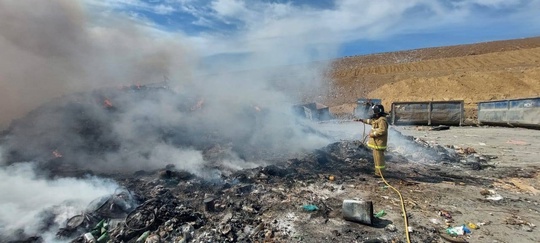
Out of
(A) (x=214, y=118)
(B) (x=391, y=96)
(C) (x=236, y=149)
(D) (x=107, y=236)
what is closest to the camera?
(D) (x=107, y=236)

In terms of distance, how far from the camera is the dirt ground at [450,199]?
4.71m

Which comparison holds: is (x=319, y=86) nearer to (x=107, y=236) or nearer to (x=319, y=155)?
(x=319, y=155)

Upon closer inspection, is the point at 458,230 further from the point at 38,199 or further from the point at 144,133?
the point at 144,133

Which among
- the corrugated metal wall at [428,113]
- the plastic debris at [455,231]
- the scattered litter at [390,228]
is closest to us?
the plastic debris at [455,231]

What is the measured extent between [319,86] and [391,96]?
9.99 metres

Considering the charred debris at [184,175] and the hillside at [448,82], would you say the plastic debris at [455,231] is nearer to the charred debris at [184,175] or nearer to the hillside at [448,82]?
the charred debris at [184,175]

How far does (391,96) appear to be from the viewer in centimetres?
2567

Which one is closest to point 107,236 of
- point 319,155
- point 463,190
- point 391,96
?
point 319,155

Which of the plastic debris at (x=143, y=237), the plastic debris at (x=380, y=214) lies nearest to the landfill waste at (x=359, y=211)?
the plastic debris at (x=380, y=214)

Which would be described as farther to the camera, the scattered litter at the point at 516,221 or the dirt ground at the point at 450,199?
the scattered litter at the point at 516,221

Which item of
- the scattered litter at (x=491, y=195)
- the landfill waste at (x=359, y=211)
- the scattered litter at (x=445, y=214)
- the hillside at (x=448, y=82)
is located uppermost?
the hillside at (x=448, y=82)

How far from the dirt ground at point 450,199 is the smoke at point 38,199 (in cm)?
413

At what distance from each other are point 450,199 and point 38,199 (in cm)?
810

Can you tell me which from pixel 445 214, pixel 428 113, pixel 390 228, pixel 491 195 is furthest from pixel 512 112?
pixel 390 228
